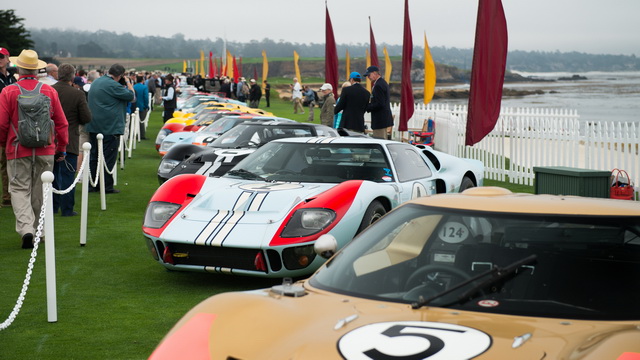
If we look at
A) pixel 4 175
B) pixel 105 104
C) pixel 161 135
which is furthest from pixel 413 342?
pixel 161 135

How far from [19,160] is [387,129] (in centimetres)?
884

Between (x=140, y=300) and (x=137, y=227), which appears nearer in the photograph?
(x=140, y=300)

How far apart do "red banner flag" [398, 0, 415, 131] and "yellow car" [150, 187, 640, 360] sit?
1305 centimetres

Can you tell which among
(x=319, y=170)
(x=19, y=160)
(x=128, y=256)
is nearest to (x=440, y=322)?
(x=319, y=170)

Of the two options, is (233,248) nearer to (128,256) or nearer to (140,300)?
(140,300)

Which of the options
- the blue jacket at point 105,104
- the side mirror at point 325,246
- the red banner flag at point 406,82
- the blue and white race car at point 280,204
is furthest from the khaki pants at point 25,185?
the red banner flag at point 406,82

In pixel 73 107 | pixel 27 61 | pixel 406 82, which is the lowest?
pixel 73 107

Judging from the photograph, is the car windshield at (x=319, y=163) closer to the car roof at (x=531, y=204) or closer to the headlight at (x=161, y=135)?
the car roof at (x=531, y=204)

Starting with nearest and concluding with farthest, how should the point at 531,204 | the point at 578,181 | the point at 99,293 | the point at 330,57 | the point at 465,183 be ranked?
1. the point at 531,204
2. the point at 99,293
3. the point at 465,183
4. the point at 578,181
5. the point at 330,57

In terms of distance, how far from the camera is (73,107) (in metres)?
11.0

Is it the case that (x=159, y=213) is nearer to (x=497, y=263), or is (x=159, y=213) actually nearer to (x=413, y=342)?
(x=497, y=263)

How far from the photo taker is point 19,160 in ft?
28.0

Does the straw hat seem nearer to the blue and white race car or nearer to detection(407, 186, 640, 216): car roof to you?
the blue and white race car

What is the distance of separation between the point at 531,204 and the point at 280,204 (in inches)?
140
